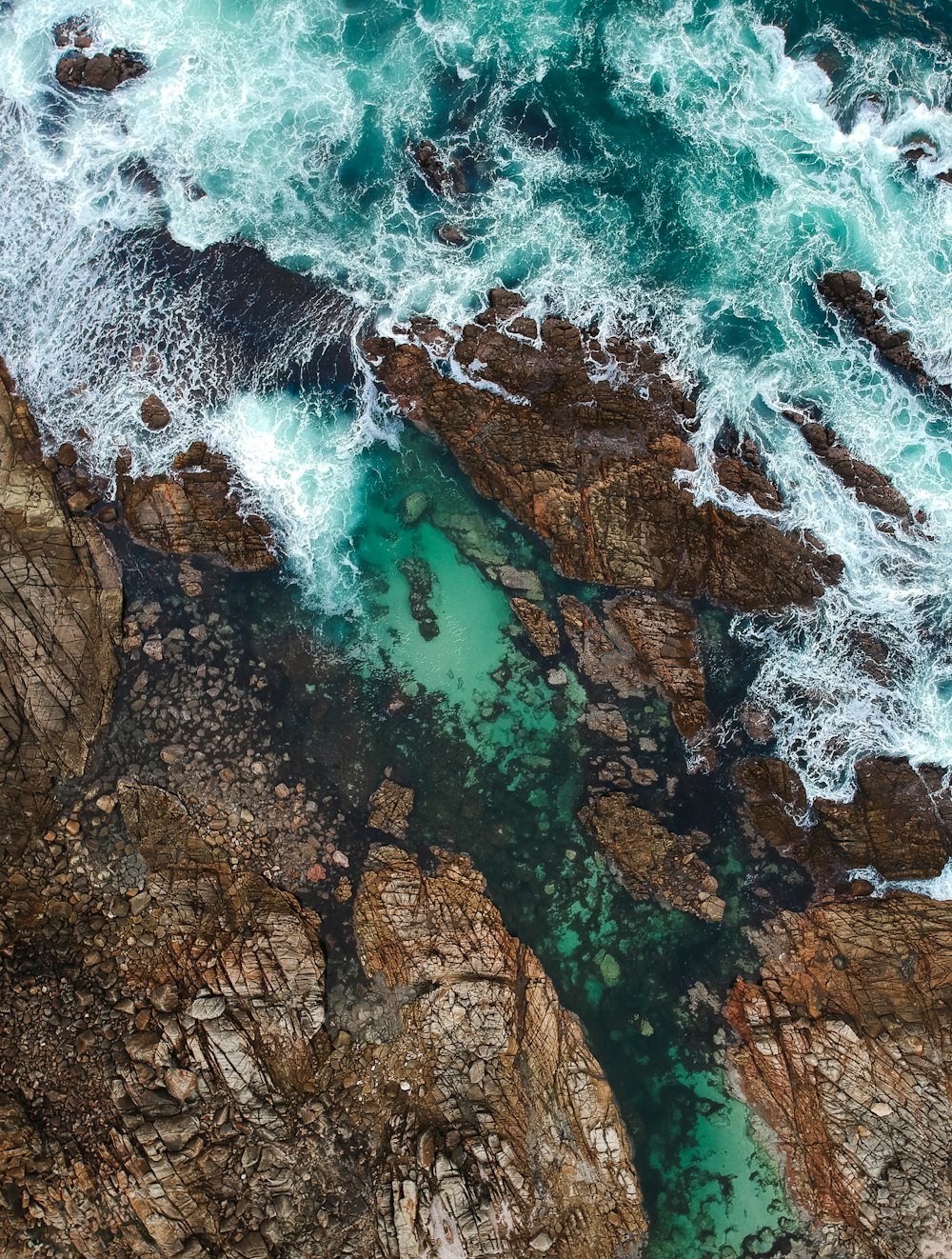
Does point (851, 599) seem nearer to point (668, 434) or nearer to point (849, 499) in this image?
point (849, 499)

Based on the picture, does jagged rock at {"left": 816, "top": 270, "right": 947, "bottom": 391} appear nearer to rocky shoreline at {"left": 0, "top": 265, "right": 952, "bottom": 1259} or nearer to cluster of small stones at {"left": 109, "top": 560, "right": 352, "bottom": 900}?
rocky shoreline at {"left": 0, "top": 265, "right": 952, "bottom": 1259}

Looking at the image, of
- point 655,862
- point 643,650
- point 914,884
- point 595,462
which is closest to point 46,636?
point 595,462

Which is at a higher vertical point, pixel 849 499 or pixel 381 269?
pixel 381 269

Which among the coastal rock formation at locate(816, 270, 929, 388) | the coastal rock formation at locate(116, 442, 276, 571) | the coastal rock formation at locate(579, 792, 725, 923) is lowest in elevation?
the coastal rock formation at locate(579, 792, 725, 923)

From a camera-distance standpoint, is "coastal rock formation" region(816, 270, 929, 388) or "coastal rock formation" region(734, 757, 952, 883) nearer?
"coastal rock formation" region(734, 757, 952, 883)

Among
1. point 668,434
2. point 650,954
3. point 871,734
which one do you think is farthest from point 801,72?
point 650,954

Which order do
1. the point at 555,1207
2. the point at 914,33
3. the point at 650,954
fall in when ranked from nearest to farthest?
the point at 555,1207 < the point at 650,954 < the point at 914,33

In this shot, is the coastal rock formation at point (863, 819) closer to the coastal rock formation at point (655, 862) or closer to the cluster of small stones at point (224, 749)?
the coastal rock formation at point (655, 862)

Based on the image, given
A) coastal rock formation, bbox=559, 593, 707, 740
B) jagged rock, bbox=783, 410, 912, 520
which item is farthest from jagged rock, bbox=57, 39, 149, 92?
jagged rock, bbox=783, 410, 912, 520
